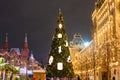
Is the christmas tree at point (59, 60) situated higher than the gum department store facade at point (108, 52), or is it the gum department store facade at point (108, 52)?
the gum department store facade at point (108, 52)

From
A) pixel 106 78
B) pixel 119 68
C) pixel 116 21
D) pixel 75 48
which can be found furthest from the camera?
pixel 75 48

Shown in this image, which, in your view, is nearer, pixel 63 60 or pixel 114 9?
pixel 63 60

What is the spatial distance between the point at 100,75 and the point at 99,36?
1563cm

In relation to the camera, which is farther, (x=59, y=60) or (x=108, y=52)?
(x=108, y=52)

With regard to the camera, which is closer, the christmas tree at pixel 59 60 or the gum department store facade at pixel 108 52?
the christmas tree at pixel 59 60

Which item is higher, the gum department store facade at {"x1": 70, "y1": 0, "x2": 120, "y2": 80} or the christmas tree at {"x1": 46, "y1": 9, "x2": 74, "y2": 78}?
the gum department store facade at {"x1": 70, "y1": 0, "x2": 120, "y2": 80}

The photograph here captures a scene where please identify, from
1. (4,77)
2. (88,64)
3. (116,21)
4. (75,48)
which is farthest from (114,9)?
(75,48)

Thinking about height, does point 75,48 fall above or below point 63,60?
above

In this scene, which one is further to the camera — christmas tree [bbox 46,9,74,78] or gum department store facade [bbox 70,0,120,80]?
gum department store facade [bbox 70,0,120,80]

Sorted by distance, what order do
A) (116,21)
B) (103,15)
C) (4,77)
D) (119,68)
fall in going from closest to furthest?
(4,77) → (119,68) → (116,21) → (103,15)

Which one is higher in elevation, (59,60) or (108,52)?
(108,52)

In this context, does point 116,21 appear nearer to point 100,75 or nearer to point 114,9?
point 114,9

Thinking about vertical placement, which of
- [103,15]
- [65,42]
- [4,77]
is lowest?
[4,77]

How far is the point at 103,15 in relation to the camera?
280 ft
